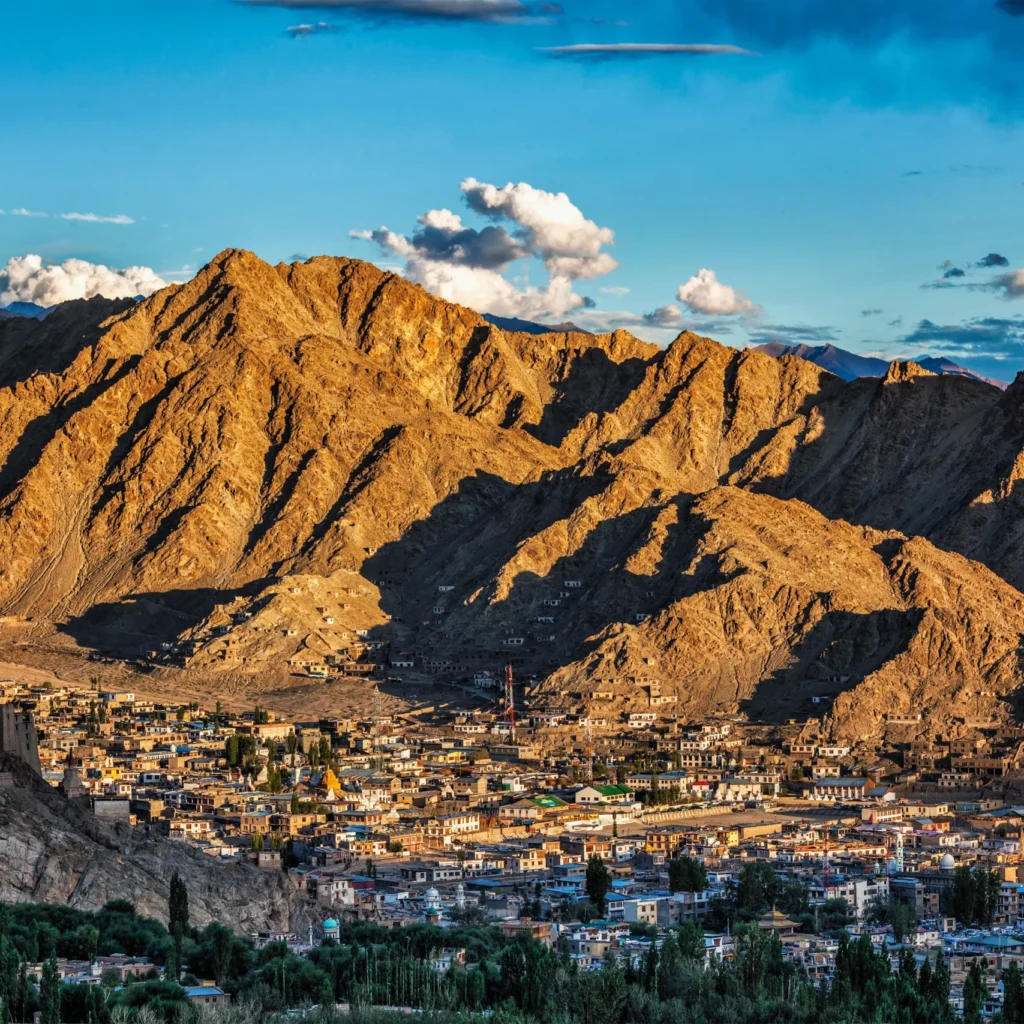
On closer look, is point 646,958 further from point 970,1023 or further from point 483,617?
point 483,617

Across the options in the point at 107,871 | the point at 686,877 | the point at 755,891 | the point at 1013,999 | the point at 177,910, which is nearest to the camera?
the point at 1013,999

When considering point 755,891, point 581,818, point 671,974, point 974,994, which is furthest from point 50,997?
point 581,818

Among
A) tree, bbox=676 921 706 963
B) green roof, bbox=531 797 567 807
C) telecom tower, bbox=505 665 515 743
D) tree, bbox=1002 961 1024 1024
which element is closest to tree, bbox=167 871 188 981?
tree, bbox=676 921 706 963

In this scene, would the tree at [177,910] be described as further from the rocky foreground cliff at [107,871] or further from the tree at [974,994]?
the tree at [974,994]

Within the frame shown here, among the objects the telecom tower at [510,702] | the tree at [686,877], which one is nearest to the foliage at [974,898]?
the tree at [686,877]

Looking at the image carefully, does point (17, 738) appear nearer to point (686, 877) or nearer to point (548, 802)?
point (686, 877)

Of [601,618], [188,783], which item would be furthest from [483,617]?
[188,783]

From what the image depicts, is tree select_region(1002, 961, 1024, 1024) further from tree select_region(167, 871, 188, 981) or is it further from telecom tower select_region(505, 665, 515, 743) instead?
telecom tower select_region(505, 665, 515, 743)
